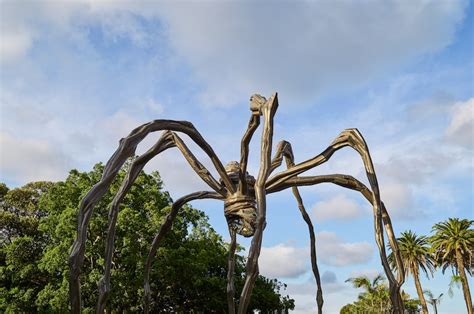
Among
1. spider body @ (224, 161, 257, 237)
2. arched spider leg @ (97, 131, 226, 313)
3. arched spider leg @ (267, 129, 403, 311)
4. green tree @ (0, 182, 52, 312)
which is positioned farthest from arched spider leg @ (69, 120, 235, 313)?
green tree @ (0, 182, 52, 312)

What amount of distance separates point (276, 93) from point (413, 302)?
54140 mm

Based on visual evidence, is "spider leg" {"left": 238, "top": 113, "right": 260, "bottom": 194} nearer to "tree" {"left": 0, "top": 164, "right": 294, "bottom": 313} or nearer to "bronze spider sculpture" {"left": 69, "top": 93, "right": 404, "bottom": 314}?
"bronze spider sculpture" {"left": 69, "top": 93, "right": 404, "bottom": 314}

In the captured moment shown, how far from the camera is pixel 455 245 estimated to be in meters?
38.8

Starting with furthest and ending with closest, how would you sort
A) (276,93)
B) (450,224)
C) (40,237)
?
(450,224)
(40,237)
(276,93)

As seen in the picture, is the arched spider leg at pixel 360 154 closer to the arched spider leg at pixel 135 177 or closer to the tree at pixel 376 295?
the arched spider leg at pixel 135 177

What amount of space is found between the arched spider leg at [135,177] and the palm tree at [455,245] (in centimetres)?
3423

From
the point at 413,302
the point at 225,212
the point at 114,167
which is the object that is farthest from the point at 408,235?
the point at 114,167

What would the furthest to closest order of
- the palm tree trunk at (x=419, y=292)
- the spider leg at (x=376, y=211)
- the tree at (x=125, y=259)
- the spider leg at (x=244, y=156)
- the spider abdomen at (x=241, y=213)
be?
the palm tree trunk at (x=419, y=292) < the tree at (x=125, y=259) < the spider leg at (x=244, y=156) < the spider abdomen at (x=241, y=213) < the spider leg at (x=376, y=211)

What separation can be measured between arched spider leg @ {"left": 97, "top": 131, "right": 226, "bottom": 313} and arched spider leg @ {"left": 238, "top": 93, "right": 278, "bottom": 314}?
4.14 ft

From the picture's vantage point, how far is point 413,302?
55188mm

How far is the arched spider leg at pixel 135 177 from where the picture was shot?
513cm

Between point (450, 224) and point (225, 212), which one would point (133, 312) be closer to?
point (225, 212)

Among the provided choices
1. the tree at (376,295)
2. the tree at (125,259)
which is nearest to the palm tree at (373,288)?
the tree at (376,295)

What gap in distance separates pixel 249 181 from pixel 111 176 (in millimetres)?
2895
